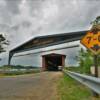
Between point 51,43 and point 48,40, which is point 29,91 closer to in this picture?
point 51,43

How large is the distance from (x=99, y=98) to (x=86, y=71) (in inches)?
298

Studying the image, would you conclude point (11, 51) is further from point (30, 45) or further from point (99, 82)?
point (99, 82)

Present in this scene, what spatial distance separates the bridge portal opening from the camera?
216ft

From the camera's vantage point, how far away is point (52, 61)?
71688 mm

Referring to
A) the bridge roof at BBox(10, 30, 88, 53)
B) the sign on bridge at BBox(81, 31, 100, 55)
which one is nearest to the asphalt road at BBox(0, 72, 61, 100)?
the sign on bridge at BBox(81, 31, 100, 55)

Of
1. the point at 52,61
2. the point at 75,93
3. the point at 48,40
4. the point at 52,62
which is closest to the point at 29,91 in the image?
the point at 75,93

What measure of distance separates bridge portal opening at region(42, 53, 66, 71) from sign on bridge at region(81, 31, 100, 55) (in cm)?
Result: 5496

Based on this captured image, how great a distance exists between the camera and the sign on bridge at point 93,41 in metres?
9.36

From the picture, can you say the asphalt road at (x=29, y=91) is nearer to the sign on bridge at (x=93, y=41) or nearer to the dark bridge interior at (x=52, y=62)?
the sign on bridge at (x=93, y=41)

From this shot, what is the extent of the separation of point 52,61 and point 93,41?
62.3 meters

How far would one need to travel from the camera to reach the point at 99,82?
636 cm

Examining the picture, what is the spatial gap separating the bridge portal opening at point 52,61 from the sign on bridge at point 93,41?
5496 cm

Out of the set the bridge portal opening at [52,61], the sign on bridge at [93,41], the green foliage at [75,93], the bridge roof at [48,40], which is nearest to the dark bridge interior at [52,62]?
the bridge portal opening at [52,61]

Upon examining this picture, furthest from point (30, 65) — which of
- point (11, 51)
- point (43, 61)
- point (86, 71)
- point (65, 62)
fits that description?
point (86, 71)
